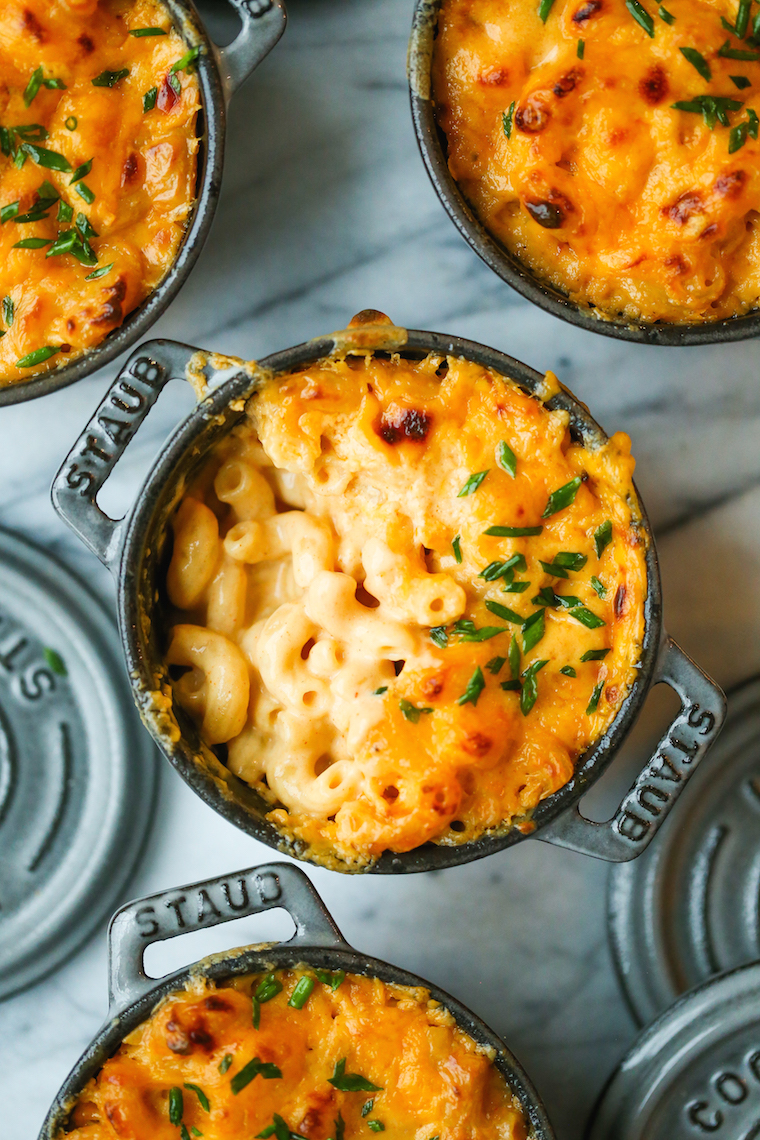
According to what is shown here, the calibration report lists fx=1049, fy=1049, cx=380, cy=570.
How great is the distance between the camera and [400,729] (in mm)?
1780

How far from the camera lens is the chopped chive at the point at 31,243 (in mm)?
1908

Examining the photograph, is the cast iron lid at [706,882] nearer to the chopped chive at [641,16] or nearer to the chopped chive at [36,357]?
the chopped chive at [641,16]

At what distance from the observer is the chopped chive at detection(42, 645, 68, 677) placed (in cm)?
225

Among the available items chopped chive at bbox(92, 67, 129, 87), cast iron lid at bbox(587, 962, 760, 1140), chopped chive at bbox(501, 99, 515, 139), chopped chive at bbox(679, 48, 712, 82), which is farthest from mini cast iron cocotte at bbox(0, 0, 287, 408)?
cast iron lid at bbox(587, 962, 760, 1140)

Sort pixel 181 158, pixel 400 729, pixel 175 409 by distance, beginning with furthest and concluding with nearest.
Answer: pixel 175 409, pixel 181 158, pixel 400 729

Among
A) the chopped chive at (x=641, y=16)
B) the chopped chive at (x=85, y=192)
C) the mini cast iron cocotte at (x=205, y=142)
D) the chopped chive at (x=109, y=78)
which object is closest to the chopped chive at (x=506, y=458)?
the mini cast iron cocotte at (x=205, y=142)

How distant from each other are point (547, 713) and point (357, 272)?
1027 millimetres

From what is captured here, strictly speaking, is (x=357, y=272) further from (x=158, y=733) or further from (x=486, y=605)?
(x=158, y=733)

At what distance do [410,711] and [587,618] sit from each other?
0.35 meters

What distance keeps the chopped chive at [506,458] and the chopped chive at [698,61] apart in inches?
28.6

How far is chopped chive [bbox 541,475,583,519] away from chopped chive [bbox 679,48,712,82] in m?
0.74

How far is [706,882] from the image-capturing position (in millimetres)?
2217

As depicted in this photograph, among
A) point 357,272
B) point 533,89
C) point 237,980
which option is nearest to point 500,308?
point 357,272

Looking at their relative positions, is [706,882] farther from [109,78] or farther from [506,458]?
[109,78]
